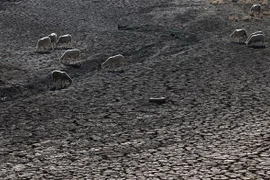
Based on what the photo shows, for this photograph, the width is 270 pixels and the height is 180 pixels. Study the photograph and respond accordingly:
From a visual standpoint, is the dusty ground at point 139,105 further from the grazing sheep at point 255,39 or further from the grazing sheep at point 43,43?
the grazing sheep at point 43,43

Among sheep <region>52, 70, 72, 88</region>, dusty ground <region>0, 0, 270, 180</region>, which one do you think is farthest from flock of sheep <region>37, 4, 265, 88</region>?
dusty ground <region>0, 0, 270, 180</region>

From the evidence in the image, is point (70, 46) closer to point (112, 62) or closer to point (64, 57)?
point (64, 57)

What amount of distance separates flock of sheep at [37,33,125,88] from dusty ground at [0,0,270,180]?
376 mm

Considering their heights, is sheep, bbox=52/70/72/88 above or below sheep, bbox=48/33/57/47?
below

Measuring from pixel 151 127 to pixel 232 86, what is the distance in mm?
4237

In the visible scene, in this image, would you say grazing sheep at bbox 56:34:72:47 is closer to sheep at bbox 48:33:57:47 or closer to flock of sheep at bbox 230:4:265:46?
sheep at bbox 48:33:57:47

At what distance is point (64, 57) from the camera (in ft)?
60.6

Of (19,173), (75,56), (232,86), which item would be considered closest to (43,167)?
(19,173)

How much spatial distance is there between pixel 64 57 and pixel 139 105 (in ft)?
20.0

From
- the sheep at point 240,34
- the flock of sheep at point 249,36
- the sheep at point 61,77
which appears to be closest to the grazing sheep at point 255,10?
the flock of sheep at point 249,36

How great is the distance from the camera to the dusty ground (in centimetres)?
898

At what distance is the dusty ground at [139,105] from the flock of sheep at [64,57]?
0.38 m

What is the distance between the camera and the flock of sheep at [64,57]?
15.5 m

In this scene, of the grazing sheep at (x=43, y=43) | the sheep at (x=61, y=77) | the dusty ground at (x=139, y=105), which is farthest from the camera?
the grazing sheep at (x=43, y=43)
